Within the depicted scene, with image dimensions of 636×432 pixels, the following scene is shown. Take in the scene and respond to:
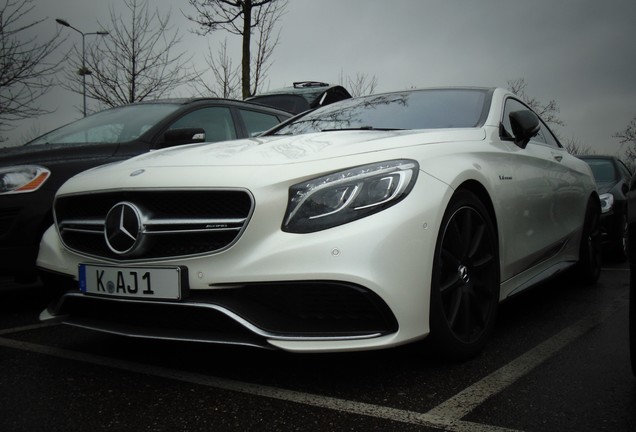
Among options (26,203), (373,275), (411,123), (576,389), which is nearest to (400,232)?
(373,275)

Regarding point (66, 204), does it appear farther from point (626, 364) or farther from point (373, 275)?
point (626, 364)

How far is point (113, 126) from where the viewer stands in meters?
4.99

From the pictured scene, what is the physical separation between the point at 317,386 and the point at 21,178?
259 cm

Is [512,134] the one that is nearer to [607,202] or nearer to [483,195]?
[483,195]

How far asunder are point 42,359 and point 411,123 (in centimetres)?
227

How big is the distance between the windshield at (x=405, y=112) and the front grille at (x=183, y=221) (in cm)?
132

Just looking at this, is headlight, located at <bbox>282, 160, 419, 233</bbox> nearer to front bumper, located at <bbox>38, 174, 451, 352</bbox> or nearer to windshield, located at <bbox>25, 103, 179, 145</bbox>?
front bumper, located at <bbox>38, 174, 451, 352</bbox>

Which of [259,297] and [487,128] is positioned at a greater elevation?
[487,128]

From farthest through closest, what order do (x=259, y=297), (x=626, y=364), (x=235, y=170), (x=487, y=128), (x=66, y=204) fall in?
(x=487, y=128)
(x=66, y=204)
(x=626, y=364)
(x=235, y=170)
(x=259, y=297)

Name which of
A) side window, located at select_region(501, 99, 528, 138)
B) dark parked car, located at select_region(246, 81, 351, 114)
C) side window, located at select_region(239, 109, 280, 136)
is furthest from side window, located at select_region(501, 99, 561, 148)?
dark parked car, located at select_region(246, 81, 351, 114)

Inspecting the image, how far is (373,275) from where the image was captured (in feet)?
7.49

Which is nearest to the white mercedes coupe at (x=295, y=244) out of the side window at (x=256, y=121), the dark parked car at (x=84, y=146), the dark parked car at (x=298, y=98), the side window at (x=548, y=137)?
the dark parked car at (x=84, y=146)

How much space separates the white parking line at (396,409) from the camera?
7.11 feet

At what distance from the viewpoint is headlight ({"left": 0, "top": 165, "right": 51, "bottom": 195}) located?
13.1 feet
